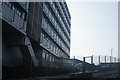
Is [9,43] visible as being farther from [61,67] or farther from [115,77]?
[115,77]

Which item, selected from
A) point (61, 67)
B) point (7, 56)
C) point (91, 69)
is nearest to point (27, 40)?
point (7, 56)

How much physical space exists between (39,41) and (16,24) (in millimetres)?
6993

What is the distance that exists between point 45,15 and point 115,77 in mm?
12261

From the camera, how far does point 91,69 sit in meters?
23.4

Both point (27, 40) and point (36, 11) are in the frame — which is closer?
point (27, 40)

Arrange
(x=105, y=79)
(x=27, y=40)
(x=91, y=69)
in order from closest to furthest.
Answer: (x=27, y=40)
(x=105, y=79)
(x=91, y=69)

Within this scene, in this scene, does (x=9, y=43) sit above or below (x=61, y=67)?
above

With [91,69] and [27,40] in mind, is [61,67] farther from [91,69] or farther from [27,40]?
[27,40]

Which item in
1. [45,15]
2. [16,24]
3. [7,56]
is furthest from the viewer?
[45,15]

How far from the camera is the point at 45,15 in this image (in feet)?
88.0

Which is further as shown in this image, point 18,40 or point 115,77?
point 115,77

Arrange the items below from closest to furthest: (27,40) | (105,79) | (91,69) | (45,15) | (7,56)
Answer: (7,56) < (27,40) < (105,79) < (91,69) < (45,15)

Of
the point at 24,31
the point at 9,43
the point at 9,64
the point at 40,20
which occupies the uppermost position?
the point at 40,20

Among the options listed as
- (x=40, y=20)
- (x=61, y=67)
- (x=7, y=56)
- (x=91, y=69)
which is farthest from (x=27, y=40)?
(x=91, y=69)
